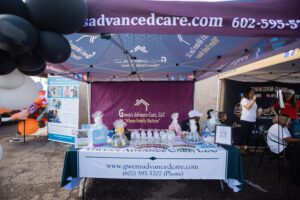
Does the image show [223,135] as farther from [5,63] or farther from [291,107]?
[291,107]

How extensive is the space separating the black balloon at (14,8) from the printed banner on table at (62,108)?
4.29m

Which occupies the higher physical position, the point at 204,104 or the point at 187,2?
the point at 187,2

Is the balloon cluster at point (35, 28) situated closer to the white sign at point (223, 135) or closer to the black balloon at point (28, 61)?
the black balloon at point (28, 61)

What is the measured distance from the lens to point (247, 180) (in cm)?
308

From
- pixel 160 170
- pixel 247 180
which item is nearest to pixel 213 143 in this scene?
pixel 160 170

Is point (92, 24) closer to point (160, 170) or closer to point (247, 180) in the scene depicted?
point (160, 170)

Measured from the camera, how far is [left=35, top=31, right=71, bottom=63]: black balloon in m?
1.25

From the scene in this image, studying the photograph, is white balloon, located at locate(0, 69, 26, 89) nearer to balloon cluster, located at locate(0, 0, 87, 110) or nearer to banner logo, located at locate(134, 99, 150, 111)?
balloon cluster, located at locate(0, 0, 87, 110)

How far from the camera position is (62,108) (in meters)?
5.49

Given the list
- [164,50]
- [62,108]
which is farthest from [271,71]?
[62,108]

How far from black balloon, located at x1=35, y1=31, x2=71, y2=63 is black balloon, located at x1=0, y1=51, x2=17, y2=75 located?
19 centimetres

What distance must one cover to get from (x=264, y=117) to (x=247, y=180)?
235 cm

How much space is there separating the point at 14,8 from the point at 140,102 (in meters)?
3.93

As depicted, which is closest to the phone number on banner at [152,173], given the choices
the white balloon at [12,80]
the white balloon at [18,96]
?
the white balloon at [18,96]
